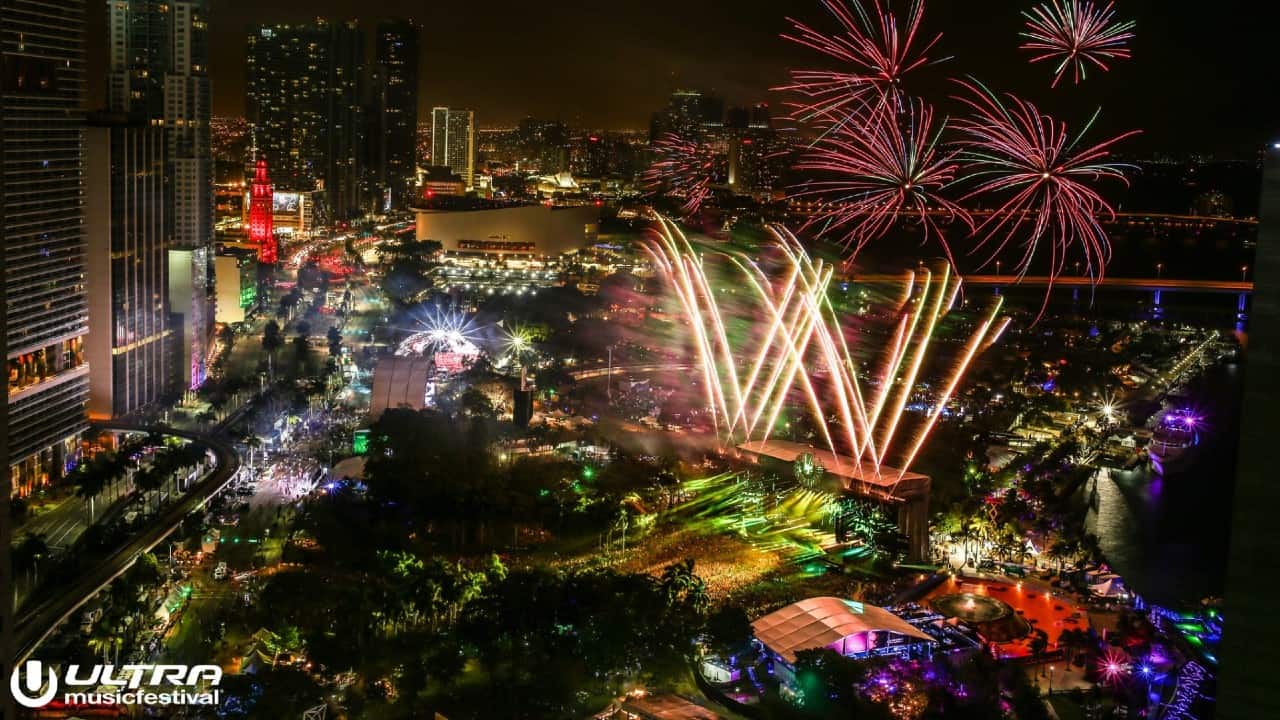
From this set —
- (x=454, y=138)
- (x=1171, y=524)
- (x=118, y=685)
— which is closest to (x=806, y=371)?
(x=1171, y=524)

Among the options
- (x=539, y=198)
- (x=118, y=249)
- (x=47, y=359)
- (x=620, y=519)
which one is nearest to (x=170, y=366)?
(x=118, y=249)

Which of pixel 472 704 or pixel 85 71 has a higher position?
pixel 85 71

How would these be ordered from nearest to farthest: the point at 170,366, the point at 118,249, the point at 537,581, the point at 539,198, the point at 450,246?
the point at 537,581 < the point at 118,249 < the point at 170,366 < the point at 450,246 < the point at 539,198

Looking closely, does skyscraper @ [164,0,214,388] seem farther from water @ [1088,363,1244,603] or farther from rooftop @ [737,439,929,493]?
water @ [1088,363,1244,603]

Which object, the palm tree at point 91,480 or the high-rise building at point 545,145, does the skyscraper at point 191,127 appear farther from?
the high-rise building at point 545,145

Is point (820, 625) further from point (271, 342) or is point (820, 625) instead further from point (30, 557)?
point (271, 342)

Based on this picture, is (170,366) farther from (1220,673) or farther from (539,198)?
(539,198)
